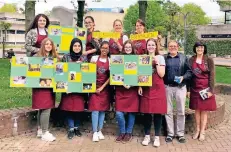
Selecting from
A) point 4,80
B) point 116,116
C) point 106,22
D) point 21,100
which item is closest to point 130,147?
point 116,116

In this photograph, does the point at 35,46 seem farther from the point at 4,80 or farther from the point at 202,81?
the point at 4,80

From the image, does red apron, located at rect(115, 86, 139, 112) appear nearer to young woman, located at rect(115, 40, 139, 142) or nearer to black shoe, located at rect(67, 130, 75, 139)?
young woman, located at rect(115, 40, 139, 142)

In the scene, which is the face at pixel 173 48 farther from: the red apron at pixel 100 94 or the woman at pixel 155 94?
the red apron at pixel 100 94

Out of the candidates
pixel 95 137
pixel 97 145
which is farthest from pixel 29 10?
pixel 97 145

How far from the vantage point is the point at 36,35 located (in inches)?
273

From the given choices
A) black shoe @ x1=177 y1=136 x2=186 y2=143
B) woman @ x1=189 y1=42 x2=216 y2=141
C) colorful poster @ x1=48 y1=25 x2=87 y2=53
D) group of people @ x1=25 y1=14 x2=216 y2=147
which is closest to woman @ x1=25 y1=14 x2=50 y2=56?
group of people @ x1=25 y1=14 x2=216 y2=147

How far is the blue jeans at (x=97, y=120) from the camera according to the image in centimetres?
681

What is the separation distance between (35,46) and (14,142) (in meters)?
1.71

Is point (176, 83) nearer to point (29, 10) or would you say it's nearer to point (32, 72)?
point (32, 72)

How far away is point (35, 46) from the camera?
6.98 meters

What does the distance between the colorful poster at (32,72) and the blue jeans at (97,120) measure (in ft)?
2.99

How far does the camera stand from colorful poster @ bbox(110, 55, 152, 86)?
6418mm

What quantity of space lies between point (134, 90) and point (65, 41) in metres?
1.58

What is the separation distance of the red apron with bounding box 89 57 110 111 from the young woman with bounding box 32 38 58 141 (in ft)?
2.32
